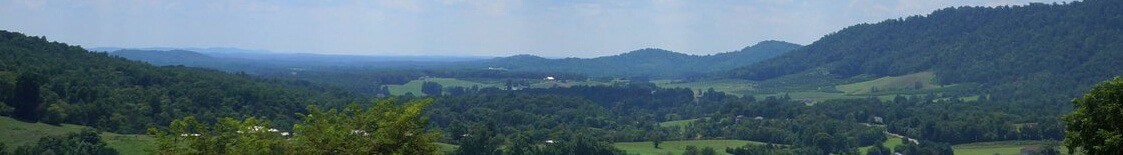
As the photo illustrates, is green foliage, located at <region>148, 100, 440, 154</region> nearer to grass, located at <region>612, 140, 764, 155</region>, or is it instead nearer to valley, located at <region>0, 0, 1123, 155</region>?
valley, located at <region>0, 0, 1123, 155</region>

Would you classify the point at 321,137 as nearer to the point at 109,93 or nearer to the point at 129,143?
the point at 129,143

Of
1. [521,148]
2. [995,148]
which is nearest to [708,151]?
[521,148]

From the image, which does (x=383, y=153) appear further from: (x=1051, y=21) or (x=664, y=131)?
(x=1051, y=21)

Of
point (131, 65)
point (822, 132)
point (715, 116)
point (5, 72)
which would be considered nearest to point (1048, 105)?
point (715, 116)

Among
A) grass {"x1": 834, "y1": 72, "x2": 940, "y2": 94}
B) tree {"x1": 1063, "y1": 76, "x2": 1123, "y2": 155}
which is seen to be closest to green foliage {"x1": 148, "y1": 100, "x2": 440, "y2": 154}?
tree {"x1": 1063, "y1": 76, "x2": 1123, "y2": 155}

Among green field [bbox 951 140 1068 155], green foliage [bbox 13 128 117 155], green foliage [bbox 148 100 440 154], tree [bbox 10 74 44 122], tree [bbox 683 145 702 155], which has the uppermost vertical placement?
green foliage [bbox 148 100 440 154]

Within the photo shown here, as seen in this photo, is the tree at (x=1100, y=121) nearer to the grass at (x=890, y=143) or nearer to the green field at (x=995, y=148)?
the green field at (x=995, y=148)
